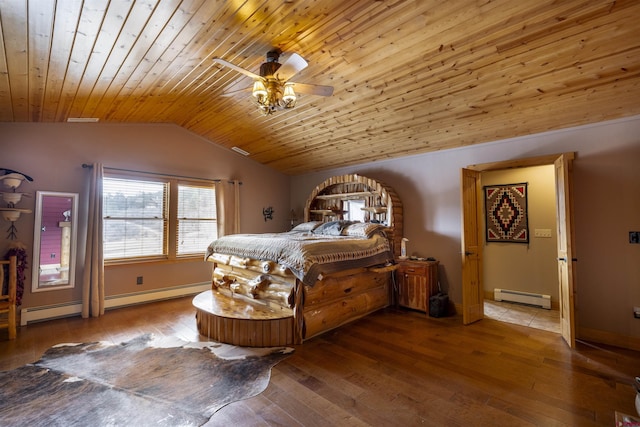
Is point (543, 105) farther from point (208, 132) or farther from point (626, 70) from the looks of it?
point (208, 132)

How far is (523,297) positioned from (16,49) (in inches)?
268

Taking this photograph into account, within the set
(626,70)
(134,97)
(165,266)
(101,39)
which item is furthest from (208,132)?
(626,70)

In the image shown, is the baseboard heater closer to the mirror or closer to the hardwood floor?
the hardwood floor

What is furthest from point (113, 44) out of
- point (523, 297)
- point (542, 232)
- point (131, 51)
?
point (523, 297)

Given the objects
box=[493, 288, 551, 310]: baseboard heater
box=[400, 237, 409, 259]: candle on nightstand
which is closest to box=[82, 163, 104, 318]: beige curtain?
box=[400, 237, 409, 259]: candle on nightstand

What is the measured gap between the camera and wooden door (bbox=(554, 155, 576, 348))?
3.01m

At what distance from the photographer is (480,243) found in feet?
13.3

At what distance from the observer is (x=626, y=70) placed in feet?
8.29

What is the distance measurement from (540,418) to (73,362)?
3.90 m

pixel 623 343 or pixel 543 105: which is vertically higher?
pixel 543 105

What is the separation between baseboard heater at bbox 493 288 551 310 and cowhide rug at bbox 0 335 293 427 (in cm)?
395

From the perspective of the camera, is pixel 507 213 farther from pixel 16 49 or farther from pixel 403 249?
pixel 16 49

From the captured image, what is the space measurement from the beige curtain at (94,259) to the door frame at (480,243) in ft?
16.8

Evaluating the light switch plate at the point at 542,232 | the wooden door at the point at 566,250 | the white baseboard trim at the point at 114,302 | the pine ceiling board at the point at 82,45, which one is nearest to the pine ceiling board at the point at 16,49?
the pine ceiling board at the point at 82,45
